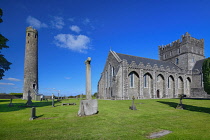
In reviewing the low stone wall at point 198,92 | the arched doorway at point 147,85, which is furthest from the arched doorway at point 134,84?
the low stone wall at point 198,92

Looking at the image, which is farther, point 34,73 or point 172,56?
point 172,56

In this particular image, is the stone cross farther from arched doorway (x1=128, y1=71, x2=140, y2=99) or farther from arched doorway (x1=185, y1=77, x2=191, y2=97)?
arched doorway (x1=185, y1=77, x2=191, y2=97)

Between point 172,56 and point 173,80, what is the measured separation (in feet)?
42.5

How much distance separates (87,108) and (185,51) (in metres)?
45.8

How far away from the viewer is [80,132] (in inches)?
263

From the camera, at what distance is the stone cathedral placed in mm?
32281

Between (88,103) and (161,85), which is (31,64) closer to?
(88,103)

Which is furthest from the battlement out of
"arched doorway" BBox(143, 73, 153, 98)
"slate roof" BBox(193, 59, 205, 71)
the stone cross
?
the stone cross

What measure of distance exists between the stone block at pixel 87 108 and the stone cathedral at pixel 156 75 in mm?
20170

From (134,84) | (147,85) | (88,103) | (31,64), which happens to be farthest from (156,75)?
(31,64)

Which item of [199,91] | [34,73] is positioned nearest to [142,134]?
[34,73]

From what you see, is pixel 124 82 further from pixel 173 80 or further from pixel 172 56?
pixel 172 56

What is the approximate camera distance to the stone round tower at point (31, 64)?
36375 millimetres

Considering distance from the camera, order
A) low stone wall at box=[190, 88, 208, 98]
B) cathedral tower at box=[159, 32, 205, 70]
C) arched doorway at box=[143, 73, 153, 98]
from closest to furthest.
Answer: arched doorway at box=[143, 73, 153, 98] → low stone wall at box=[190, 88, 208, 98] → cathedral tower at box=[159, 32, 205, 70]
